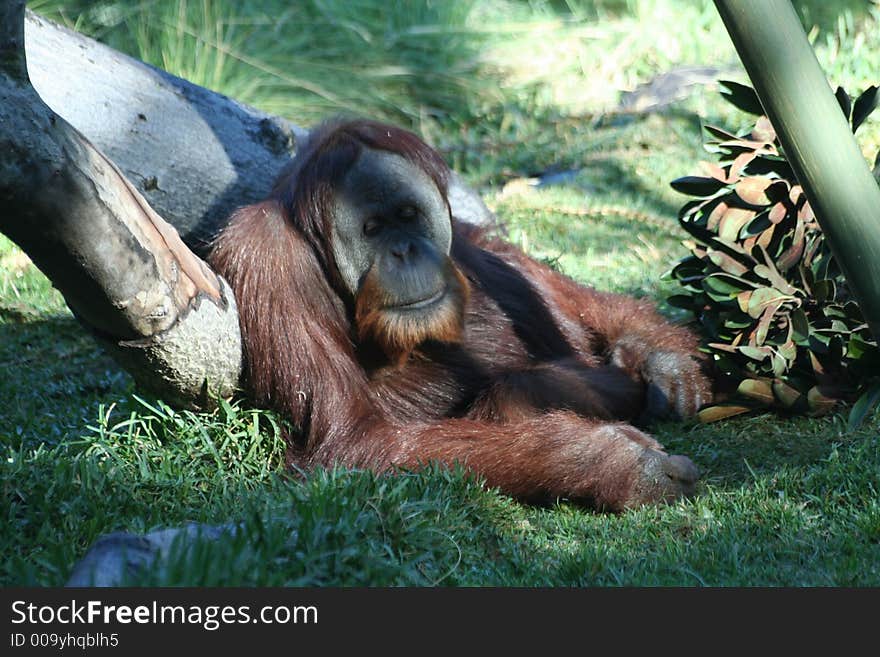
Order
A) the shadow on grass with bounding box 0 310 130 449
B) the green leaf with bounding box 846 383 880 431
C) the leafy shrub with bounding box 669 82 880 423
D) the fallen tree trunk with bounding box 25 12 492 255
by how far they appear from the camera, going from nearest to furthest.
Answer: the green leaf with bounding box 846 383 880 431 → the leafy shrub with bounding box 669 82 880 423 → the shadow on grass with bounding box 0 310 130 449 → the fallen tree trunk with bounding box 25 12 492 255

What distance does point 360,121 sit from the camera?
153 inches

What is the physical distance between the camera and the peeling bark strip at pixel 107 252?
102 inches

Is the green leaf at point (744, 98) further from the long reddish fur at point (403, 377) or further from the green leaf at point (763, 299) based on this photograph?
the long reddish fur at point (403, 377)

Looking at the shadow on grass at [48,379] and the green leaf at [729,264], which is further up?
the green leaf at [729,264]

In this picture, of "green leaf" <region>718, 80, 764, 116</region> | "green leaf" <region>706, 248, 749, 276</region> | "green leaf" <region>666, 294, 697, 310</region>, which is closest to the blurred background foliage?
"green leaf" <region>666, 294, 697, 310</region>

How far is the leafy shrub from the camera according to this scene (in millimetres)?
3705

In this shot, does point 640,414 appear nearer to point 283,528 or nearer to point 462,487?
point 462,487

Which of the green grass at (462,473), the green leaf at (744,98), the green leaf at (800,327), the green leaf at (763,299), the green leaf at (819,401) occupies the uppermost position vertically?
the green leaf at (744,98)

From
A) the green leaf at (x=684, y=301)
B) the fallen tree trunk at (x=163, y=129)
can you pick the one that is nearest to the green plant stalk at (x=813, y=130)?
the green leaf at (x=684, y=301)

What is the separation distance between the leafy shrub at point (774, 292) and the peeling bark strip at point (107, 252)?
173cm

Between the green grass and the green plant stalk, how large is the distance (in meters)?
0.81

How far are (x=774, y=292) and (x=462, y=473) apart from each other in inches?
52.1

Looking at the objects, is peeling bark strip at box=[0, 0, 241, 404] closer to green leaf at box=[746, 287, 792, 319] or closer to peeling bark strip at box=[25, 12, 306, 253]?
peeling bark strip at box=[25, 12, 306, 253]

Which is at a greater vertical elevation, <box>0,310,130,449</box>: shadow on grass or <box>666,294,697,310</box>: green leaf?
<box>666,294,697,310</box>: green leaf
